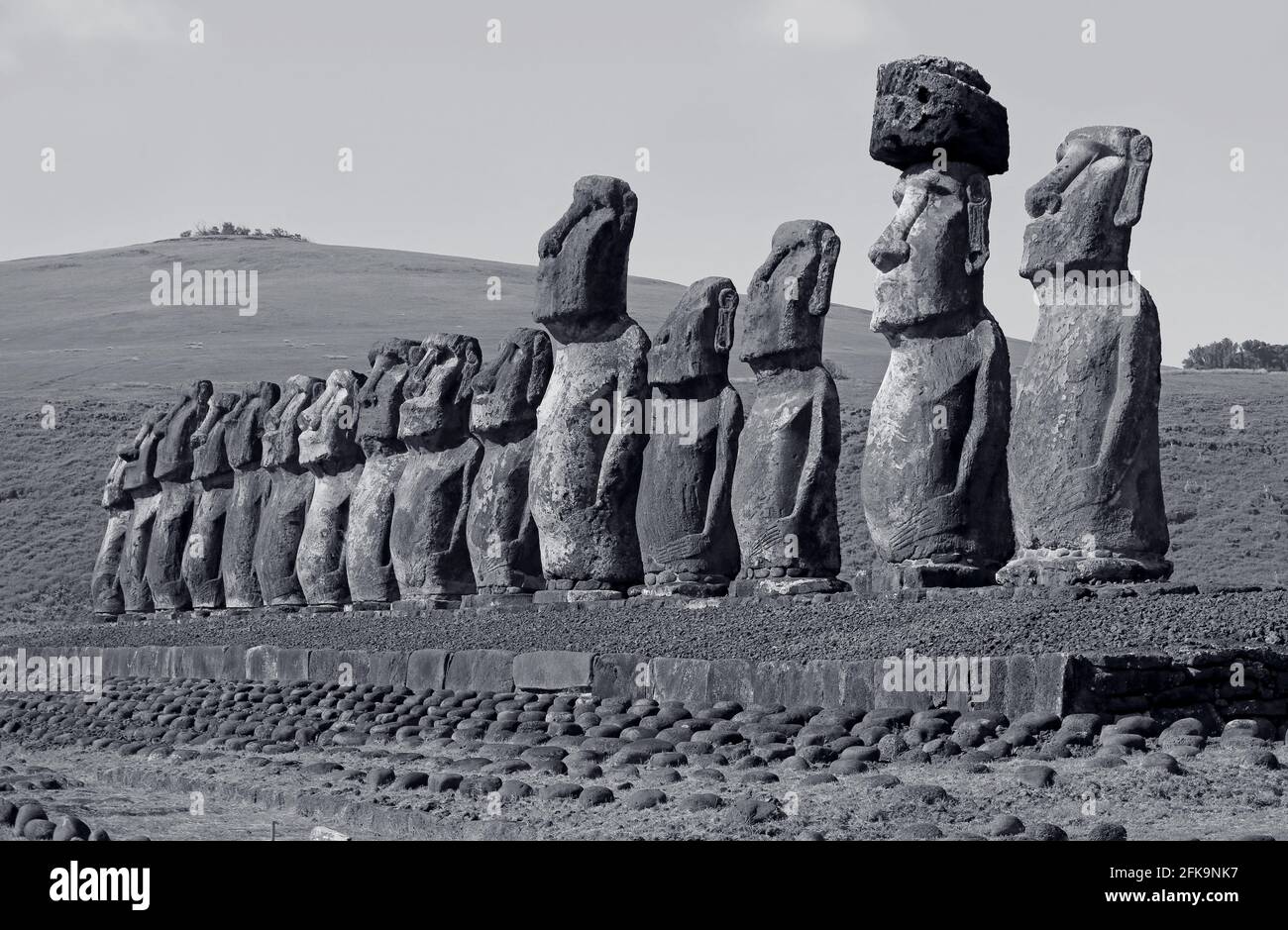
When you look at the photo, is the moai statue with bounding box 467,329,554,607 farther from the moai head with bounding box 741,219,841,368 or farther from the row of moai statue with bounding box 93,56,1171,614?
the moai head with bounding box 741,219,841,368

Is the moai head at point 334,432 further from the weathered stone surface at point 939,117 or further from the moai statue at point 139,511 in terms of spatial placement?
the weathered stone surface at point 939,117

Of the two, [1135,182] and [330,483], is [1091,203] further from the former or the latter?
[330,483]

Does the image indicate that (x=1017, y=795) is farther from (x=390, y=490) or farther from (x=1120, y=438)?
(x=390, y=490)

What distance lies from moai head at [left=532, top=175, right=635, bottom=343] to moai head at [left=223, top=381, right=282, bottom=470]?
5.83 m

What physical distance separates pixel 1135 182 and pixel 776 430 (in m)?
3.08

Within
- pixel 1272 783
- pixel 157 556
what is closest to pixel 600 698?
pixel 1272 783

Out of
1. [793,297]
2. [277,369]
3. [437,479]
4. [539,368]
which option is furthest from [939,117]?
[277,369]

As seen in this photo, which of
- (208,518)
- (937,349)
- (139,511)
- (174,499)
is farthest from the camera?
(139,511)

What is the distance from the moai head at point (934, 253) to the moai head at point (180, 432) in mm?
11540

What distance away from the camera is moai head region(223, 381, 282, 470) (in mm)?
20406

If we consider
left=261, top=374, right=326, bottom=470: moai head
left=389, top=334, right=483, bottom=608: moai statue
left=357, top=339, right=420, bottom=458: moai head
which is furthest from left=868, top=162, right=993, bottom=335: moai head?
left=261, top=374, right=326, bottom=470: moai head

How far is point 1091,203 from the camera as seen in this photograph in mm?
11570

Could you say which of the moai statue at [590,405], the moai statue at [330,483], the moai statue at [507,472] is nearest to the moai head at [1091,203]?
the moai statue at [590,405]

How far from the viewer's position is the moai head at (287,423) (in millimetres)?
19484
